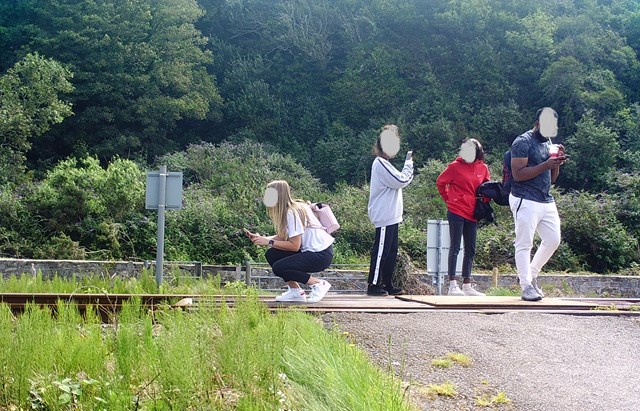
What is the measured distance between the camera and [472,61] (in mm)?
47719

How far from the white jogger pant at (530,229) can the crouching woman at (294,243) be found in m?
2.03

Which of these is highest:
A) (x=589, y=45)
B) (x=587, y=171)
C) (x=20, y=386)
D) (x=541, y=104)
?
(x=589, y=45)

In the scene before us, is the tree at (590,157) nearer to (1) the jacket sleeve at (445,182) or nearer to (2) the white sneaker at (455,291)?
(2) the white sneaker at (455,291)

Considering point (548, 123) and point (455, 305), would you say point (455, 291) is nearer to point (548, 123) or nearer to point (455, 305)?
point (455, 305)

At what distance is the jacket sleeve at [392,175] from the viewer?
8906 millimetres

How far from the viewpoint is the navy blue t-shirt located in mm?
8414

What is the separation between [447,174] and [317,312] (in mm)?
3373

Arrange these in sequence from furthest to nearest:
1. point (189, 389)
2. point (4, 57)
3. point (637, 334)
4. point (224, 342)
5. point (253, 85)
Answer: point (253, 85)
point (4, 57)
point (637, 334)
point (224, 342)
point (189, 389)

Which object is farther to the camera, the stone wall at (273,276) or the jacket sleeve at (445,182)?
the stone wall at (273,276)

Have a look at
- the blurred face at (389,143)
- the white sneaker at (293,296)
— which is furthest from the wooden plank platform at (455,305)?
the blurred face at (389,143)

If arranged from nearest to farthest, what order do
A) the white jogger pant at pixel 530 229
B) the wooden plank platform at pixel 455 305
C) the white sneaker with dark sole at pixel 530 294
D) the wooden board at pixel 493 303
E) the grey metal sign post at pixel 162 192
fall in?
the wooden plank platform at pixel 455 305 < the wooden board at pixel 493 303 < the white jogger pant at pixel 530 229 < the white sneaker with dark sole at pixel 530 294 < the grey metal sign post at pixel 162 192

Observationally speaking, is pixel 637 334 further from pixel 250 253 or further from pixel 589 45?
pixel 589 45

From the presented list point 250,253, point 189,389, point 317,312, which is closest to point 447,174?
point 317,312

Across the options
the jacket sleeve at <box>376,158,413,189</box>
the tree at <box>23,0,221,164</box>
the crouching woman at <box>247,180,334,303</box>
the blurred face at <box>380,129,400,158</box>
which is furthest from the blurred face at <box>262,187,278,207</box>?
the tree at <box>23,0,221,164</box>
